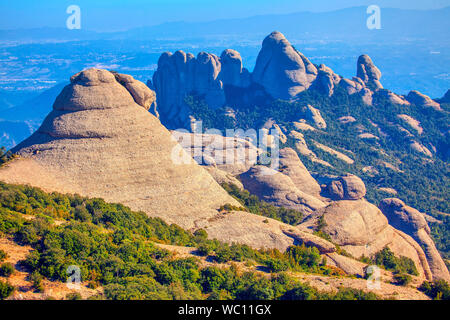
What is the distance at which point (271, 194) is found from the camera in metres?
60.3

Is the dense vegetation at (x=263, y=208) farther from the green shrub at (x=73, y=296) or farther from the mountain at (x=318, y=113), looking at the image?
the mountain at (x=318, y=113)

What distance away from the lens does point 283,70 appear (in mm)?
132000

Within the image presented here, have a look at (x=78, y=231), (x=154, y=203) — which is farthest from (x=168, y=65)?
(x=78, y=231)

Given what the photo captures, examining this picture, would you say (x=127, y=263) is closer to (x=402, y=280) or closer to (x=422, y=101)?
(x=402, y=280)

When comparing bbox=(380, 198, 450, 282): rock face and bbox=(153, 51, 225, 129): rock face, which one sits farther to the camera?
bbox=(153, 51, 225, 129): rock face

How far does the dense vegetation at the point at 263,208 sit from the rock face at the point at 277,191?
8.20ft

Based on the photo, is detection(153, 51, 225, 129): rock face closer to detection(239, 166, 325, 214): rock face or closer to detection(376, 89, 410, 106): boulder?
detection(376, 89, 410, 106): boulder

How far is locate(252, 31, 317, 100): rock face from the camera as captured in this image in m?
131

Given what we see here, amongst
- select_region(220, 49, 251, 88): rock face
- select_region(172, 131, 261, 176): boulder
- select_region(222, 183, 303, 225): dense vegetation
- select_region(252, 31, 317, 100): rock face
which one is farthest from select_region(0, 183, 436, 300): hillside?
select_region(220, 49, 251, 88): rock face

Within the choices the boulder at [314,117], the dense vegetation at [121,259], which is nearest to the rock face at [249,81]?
the boulder at [314,117]

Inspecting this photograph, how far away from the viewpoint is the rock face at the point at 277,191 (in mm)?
59375

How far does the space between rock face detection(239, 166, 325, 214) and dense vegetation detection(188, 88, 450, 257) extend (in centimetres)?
3300

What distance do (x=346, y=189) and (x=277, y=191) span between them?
1495 centimetres

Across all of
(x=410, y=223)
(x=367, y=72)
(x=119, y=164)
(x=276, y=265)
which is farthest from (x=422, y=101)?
(x=276, y=265)
